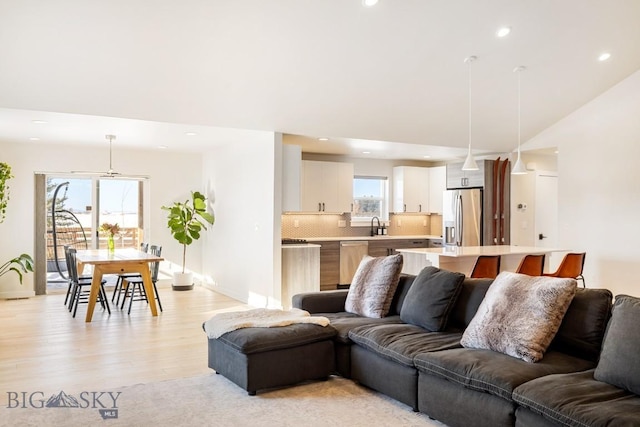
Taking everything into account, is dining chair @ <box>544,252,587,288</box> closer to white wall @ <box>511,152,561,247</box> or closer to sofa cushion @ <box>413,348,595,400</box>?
white wall @ <box>511,152,561,247</box>

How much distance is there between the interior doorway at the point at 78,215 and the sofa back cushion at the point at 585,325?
746cm

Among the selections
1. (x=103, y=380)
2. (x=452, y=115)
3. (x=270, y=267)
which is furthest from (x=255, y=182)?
(x=103, y=380)

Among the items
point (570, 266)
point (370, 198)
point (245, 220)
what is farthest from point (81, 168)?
point (570, 266)

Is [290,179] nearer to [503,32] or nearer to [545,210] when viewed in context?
[503,32]

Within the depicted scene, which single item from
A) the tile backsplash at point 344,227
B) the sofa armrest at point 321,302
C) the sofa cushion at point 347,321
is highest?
the tile backsplash at point 344,227

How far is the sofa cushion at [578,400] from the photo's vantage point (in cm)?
233

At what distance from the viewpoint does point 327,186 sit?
915 centimetres

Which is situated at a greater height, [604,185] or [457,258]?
[604,185]

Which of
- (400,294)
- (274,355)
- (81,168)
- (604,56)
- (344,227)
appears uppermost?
(604,56)

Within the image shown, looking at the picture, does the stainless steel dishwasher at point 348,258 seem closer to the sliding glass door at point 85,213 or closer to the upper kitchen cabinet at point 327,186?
the upper kitchen cabinet at point 327,186

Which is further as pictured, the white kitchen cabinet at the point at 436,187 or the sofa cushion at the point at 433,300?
the white kitchen cabinet at the point at 436,187

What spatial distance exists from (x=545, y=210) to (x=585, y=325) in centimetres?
632

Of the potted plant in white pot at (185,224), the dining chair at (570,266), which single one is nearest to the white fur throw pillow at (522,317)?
the dining chair at (570,266)

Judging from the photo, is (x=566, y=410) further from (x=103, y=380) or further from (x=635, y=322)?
(x=103, y=380)
